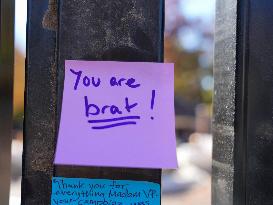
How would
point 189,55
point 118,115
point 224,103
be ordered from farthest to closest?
point 189,55, point 224,103, point 118,115

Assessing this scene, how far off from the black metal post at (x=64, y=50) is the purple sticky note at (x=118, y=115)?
1.5 inches

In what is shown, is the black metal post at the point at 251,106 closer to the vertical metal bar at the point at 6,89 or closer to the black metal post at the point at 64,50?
the black metal post at the point at 64,50

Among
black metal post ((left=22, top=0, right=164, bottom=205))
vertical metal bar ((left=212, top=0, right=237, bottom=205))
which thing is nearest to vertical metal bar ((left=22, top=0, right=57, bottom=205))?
black metal post ((left=22, top=0, right=164, bottom=205))

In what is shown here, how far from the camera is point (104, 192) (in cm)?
123

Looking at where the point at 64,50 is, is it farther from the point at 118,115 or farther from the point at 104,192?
the point at 104,192

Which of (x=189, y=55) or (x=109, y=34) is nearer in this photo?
(x=109, y=34)

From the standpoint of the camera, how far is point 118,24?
48.3 inches

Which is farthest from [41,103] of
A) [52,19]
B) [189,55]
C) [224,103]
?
[189,55]

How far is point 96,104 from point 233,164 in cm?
40

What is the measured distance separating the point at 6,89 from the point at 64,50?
193mm

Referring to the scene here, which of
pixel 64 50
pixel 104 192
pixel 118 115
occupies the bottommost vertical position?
pixel 104 192

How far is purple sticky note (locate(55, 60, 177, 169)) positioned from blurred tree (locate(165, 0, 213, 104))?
20.1 m

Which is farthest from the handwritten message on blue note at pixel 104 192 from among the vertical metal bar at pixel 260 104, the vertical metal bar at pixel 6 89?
the vertical metal bar at pixel 260 104

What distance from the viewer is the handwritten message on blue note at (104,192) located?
123 cm
